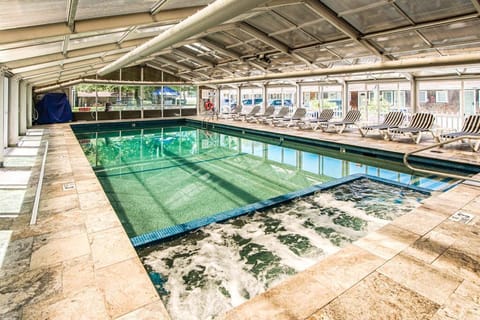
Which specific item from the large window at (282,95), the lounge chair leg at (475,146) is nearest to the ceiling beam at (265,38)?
the lounge chair leg at (475,146)

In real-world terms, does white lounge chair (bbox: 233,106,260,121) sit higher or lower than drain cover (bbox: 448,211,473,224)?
higher

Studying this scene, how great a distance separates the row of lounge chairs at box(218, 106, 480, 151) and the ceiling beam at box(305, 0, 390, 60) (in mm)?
2371

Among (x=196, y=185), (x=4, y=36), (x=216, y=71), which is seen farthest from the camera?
(x=216, y=71)

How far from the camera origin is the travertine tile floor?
1.77 metres

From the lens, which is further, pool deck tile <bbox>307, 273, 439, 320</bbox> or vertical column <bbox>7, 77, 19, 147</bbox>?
vertical column <bbox>7, 77, 19, 147</bbox>

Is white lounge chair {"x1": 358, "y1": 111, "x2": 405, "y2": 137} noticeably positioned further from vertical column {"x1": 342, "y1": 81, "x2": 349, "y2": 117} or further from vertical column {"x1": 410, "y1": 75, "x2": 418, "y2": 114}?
vertical column {"x1": 342, "y1": 81, "x2": 349, "y2": 117}

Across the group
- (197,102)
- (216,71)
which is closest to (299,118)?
(216,71)

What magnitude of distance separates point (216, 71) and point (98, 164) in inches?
351

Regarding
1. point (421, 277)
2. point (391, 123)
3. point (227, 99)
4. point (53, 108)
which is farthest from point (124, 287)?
point (227, 99)

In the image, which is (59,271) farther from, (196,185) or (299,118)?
(299,118)

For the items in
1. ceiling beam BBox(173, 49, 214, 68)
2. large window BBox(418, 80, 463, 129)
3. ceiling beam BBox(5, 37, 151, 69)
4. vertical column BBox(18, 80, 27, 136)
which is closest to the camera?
ceiling beam BBox(5, 37, 151, 69)

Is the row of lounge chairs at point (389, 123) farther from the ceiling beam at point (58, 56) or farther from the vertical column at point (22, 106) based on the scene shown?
the vertical column at point (22, 106)

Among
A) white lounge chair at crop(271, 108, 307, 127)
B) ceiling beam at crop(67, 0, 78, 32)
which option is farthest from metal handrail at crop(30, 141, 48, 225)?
white lounge chair at crop(271, 108, 307, 127)

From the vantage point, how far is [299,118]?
12.3 m
